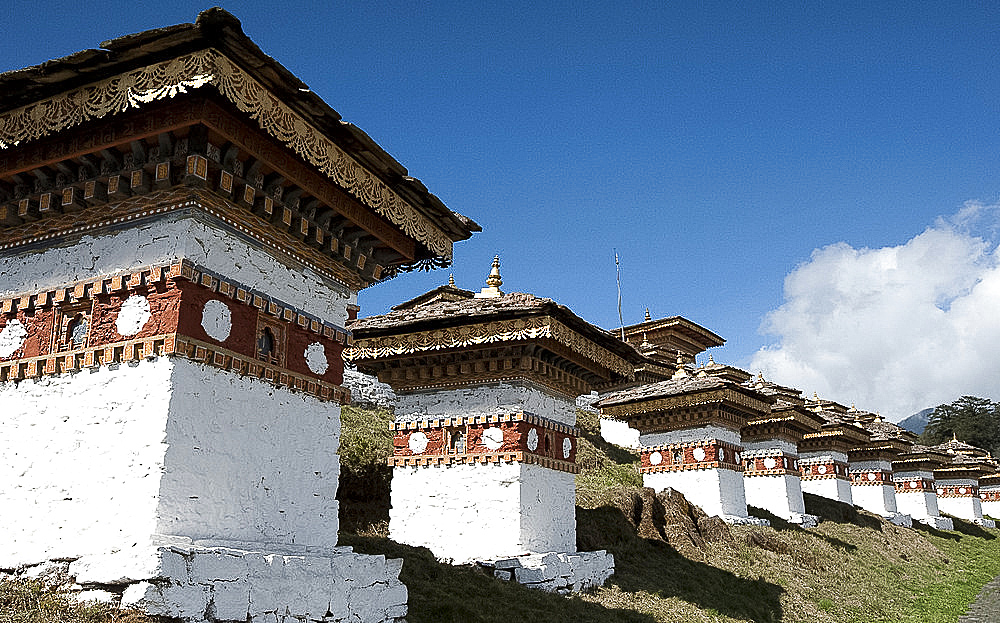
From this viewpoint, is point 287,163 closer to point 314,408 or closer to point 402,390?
point 314,408

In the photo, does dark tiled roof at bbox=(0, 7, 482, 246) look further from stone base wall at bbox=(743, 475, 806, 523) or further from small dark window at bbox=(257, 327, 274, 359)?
stone base wall at bbox=(743, 475, 806, 523)

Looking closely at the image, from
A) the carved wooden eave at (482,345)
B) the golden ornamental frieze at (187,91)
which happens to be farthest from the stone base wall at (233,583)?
the carved wooden eave at (482,345)

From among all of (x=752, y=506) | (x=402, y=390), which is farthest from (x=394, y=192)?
(x=752, y=506)

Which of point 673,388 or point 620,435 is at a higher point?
point 673,388

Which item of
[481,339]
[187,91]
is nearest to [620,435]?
[481,339]

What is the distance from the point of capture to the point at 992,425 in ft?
230

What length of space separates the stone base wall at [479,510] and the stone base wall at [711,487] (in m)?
6.49

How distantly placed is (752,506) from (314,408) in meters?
16.3

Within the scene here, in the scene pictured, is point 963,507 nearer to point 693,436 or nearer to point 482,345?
point 693,436

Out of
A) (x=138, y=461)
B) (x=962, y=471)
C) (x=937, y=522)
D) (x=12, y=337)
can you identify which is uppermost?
(x=12, y=337)

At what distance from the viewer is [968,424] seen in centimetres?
6962

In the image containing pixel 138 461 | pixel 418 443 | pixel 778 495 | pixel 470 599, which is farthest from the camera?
pixel 778 495

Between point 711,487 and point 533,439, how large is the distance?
7471 millimetres

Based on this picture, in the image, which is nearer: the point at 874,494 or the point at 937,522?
the point at 874,494
